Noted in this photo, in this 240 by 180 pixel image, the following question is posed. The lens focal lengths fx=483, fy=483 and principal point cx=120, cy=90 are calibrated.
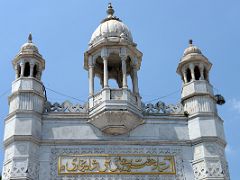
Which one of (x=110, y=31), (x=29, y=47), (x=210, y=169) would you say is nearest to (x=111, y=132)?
(x=210, y=169)

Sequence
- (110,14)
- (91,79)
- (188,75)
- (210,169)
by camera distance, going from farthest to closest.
Result: (110,14)
(188,75)
(91,79)
(210,169)

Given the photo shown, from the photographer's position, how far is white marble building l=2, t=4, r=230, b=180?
15.2 metres

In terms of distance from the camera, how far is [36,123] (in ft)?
51.6

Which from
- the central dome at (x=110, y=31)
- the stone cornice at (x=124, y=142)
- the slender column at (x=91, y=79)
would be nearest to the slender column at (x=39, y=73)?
the slender column at (x=91, y=79)

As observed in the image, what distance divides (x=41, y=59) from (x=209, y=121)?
6.27 meters

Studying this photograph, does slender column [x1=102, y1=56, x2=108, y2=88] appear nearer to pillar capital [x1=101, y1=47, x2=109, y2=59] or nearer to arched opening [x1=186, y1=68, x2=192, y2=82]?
pillar capital [x1=101, y1=47, x2=109, y2=59]

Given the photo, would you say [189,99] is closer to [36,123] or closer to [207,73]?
[207,73]

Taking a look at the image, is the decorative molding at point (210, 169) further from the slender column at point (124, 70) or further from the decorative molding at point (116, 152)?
the slender column at point (124, 70)

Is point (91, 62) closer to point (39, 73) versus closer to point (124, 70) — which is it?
point (124, 70)

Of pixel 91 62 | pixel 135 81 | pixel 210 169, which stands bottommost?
pixel 210 169

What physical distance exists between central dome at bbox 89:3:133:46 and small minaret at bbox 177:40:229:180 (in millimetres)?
2359

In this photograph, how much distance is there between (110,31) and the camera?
18.2 meters

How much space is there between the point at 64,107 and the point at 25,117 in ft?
4.83

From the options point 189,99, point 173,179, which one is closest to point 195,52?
point 189,99
